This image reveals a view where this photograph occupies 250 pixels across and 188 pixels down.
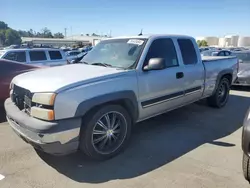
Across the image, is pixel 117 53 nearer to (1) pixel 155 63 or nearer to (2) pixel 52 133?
(1) pixel 155 63

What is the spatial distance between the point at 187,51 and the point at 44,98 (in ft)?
10.6

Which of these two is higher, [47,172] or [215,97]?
[215,97]

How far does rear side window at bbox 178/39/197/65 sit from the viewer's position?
479 cm

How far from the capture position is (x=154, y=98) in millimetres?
4082

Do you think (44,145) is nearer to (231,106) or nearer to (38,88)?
(38,88)

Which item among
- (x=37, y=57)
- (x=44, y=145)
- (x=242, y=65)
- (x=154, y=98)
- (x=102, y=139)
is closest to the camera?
(x=44, y=145)

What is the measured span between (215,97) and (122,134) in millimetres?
3583

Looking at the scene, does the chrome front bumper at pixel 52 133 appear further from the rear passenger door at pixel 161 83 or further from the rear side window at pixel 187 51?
the rear side window at pixel 187 51

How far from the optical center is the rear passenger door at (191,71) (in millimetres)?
4766

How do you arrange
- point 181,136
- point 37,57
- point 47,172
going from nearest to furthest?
point 47,172, point 181,136, point 37,57

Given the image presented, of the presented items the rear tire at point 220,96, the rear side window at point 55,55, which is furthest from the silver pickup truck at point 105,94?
the rear side window at point 55,55

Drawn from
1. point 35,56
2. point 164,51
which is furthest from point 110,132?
point 35,56

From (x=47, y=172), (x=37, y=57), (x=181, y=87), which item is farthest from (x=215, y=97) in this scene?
(x=37, y=57)

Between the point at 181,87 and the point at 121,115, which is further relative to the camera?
the point at 181,87
